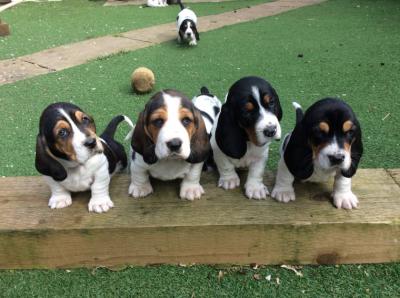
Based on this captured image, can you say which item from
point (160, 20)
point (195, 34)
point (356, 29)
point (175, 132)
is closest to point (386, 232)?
point (175, 132)

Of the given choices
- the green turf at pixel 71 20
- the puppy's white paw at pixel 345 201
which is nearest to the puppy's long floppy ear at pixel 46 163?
the puppy's white paw at pixel 345 201

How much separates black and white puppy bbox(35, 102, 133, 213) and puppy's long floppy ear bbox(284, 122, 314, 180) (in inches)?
46.1

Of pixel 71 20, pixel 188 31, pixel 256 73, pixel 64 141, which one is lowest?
pixel 71 20

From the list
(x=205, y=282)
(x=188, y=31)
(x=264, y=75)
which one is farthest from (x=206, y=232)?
(x=188, y=31)

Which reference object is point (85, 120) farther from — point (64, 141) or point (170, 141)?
point (170, 141)

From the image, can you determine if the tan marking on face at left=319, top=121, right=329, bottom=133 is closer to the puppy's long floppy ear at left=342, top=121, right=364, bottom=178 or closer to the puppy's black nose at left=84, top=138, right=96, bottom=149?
the puppy's long floppy ear at left=342, top=121, right=364, bottom=178

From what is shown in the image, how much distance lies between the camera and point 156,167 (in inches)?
113

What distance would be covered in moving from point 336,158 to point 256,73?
4488mm

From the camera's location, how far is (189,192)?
2980 millimetres

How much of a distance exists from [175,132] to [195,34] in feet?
20.1

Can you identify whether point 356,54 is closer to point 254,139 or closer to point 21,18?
point 254,139

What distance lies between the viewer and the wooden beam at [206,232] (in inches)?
108

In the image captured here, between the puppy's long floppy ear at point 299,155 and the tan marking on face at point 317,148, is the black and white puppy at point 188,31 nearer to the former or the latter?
the puppy's long floppy ear at point 299,155

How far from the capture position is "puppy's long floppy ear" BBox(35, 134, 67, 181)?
100 inches
